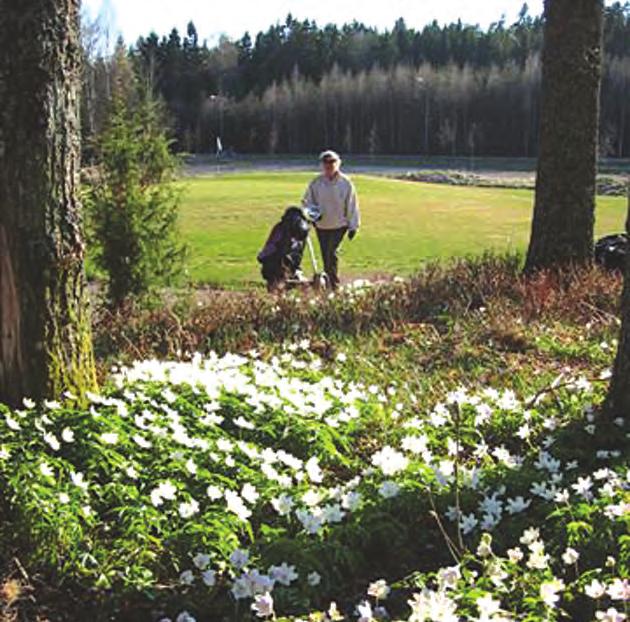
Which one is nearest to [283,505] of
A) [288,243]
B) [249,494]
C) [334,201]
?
[249,494]

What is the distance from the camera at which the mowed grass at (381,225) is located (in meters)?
21.0

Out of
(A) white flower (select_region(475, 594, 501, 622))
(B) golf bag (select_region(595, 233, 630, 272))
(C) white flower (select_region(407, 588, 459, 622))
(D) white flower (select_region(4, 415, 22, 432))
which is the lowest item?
(A) white flower (select_region(475, 594, 501, 622))

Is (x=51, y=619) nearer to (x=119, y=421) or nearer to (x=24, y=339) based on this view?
(x=119, y=421)

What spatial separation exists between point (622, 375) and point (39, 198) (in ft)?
9.96

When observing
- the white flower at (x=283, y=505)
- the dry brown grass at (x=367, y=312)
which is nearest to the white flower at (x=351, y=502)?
the white flower at (x=283, y=505)

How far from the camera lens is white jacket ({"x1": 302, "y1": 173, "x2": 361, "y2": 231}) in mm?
12055

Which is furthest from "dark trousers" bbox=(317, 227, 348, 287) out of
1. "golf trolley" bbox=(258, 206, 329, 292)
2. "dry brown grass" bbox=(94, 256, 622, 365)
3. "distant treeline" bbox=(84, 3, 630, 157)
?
"distant treeline" bbox=(84, 3, 630, 157)

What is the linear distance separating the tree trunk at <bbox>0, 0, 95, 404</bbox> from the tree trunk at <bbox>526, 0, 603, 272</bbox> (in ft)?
20.5

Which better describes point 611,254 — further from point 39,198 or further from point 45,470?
point 45,470

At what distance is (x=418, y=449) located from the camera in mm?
3895

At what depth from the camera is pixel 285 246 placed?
12070 mm

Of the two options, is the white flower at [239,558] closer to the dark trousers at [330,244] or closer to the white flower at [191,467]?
the white flower at [191,467]

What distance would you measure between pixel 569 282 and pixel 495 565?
6403mm

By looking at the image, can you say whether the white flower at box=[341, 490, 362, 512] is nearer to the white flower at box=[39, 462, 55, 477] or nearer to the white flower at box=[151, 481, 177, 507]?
the white flower at box=[151, 481, 177, 507]
